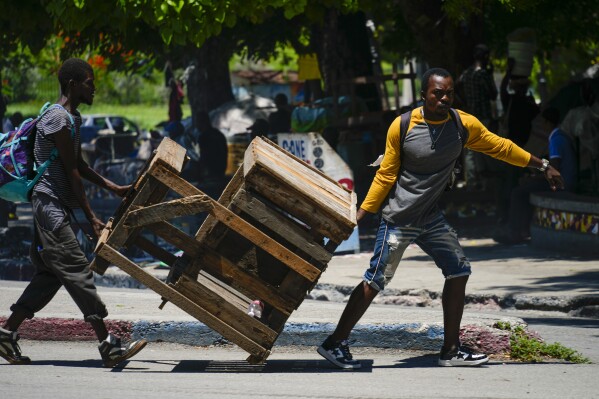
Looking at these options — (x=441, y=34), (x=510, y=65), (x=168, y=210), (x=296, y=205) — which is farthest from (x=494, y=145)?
(x=510, y=65)

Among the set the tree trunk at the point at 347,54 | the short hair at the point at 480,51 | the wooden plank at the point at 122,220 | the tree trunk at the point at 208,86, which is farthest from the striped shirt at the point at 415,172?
the tree trunk at the point at 208,86

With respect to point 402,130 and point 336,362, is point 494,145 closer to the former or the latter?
point 402,130

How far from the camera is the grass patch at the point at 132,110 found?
5229cm

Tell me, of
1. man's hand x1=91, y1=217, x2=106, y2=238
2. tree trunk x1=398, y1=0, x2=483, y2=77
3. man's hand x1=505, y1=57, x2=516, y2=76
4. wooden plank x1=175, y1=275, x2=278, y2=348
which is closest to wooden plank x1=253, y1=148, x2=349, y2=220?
wooden plank x1=175, y1=275, x2=278, y2=348

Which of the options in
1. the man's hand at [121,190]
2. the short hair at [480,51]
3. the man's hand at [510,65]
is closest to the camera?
the man's hand at [121,190]

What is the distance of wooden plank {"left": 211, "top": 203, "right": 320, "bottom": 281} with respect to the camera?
658cm

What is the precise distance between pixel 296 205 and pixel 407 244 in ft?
2.30

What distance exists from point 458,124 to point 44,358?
9.50 ft

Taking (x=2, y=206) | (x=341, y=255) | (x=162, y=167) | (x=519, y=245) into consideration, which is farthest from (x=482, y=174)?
(x=162, y=167)

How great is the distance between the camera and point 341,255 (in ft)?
45.8

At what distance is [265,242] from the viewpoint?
21.7ft

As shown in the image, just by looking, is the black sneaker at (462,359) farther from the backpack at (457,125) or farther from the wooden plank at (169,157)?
the wooden plank at (169,157)

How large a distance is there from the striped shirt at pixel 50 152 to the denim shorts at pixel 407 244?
1.73 m

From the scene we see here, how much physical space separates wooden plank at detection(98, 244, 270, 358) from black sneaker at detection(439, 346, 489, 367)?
3.58 feet
